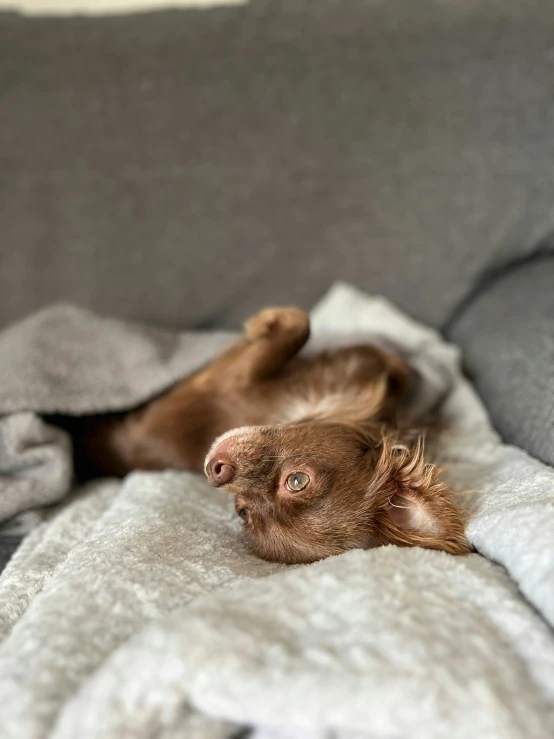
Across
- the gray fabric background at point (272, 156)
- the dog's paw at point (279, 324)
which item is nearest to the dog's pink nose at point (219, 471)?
the dog's paw at point (279, 324)

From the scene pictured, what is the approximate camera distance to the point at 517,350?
5.65 feet

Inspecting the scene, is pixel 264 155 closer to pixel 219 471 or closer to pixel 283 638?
pixel 219 471

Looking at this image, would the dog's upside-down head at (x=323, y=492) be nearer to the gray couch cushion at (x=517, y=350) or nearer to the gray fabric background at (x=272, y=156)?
the gray couch cushion at (x=517, y=350)

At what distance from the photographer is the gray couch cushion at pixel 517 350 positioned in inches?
59.6

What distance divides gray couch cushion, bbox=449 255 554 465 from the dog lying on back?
246mm

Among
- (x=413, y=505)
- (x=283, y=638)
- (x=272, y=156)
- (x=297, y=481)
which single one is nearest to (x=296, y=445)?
(x=297, y=481)

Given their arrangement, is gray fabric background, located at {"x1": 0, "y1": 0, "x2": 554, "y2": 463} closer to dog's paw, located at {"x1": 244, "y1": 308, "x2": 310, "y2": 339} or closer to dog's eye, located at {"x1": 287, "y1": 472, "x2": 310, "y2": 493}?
dog's paw, located at {"x1": 244, "y1": 308, "x2": 310, "y2": 339}

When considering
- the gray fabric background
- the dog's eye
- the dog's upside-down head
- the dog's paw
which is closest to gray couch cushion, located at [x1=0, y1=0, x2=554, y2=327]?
the gray fabric background

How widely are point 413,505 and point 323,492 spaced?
0.65 feet

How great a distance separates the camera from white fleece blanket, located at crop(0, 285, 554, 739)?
2.55ft

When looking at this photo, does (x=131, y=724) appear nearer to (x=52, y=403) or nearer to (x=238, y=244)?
(x=52, y=403)

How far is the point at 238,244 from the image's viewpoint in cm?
222

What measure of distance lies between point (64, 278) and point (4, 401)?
0.74 metres

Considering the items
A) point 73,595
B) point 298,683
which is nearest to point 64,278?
point 73,595
